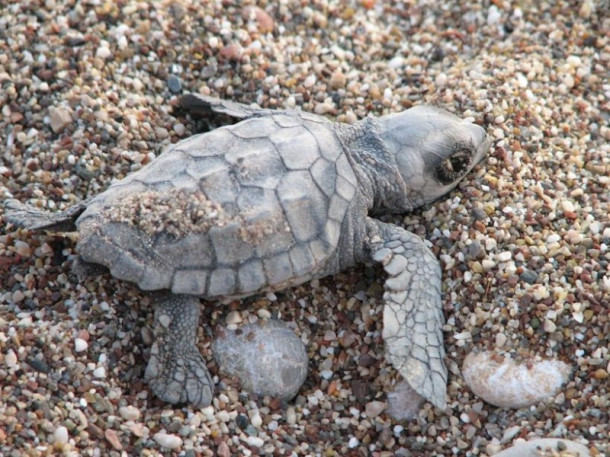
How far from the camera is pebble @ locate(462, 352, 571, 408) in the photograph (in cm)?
346

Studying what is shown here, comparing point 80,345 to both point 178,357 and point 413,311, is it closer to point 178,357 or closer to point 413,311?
point 178,357

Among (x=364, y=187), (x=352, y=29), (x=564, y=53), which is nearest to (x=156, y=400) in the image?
(x=364, y=187)

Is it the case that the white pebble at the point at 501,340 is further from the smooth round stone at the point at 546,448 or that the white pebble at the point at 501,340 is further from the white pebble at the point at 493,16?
the white pebble at the point at 493,16

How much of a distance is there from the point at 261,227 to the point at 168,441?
41.3 inches

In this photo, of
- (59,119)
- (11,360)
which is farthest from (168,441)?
(59,119)

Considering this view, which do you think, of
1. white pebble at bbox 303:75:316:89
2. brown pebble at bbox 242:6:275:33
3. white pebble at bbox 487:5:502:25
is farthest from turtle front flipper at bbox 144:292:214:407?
white pebble at bbox 487:5:502:25

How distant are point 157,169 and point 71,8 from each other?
1554mm

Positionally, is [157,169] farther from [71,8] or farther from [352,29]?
[352,29]

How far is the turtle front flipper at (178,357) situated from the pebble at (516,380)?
1286mm

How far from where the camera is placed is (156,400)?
355cm

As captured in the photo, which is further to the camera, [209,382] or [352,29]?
[352,29]

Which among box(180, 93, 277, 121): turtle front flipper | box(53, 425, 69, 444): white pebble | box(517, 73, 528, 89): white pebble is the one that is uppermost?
box(517, 73, 528, 89): white pebble

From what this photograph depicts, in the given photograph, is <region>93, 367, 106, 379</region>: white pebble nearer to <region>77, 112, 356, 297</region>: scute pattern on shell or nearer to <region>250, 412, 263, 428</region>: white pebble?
<region>77, 112, 356, 297</region>: scute pattern on shell

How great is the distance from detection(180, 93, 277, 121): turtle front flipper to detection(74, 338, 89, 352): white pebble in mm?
1487
